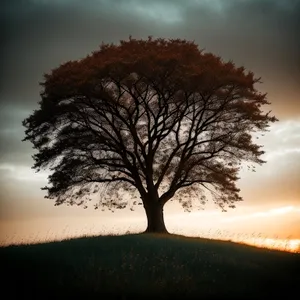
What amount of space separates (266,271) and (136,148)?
11170 mm

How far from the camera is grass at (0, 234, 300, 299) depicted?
46.3 ft

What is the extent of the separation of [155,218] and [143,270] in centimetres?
1071

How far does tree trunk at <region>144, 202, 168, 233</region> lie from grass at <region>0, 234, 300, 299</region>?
14.0 ft

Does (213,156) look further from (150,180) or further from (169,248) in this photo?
(169,248)

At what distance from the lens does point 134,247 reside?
20188 millimetres

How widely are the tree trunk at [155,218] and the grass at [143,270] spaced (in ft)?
14.0

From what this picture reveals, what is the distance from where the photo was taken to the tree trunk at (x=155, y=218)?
27.0 meters

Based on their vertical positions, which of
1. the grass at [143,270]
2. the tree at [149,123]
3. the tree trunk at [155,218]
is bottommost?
the grass at [143,270]

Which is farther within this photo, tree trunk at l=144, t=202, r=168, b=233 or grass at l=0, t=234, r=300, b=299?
tree trunk at l=144, t=202, r=168, b=233

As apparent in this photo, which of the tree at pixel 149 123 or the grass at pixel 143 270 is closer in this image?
the grass at pixel 143 270

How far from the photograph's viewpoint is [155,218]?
27172 millimetres

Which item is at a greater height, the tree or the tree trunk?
the tree

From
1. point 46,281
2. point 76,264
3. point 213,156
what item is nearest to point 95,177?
point 213,156

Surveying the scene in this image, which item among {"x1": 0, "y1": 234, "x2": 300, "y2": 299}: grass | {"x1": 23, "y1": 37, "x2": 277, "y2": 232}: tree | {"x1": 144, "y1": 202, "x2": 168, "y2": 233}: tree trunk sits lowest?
{"x1": 0, "y1": 234, "x2": 300, "y2": 299}: grass
